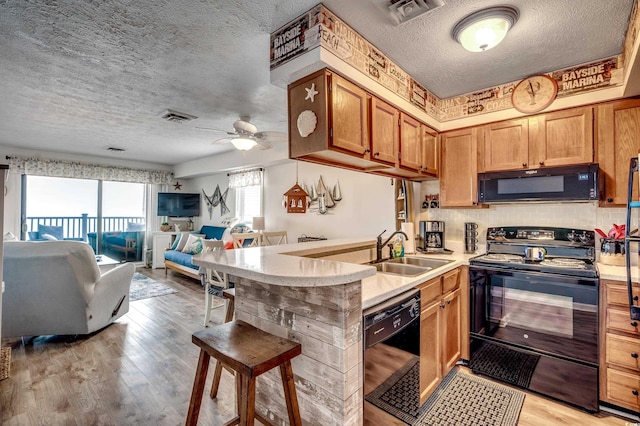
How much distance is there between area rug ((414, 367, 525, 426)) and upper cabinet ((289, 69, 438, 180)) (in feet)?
5.47

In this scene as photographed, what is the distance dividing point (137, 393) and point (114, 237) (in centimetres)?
574

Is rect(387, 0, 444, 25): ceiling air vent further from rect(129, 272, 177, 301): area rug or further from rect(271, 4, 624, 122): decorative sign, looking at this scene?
rect(129, 272, 177, 301): area rug

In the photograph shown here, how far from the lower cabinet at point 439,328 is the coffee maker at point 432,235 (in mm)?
589

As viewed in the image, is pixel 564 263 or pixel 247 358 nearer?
pixel 247 358

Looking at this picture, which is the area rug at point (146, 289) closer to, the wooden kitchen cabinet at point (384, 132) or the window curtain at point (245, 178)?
the window curtain at point (245, 178)

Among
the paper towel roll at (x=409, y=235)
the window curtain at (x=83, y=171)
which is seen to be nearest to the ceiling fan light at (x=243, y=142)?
the paper towel roll at (x=409, y=235)

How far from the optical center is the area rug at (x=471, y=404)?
187cm

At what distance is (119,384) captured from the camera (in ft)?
7.56

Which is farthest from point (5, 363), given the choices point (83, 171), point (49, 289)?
point (83, 171)

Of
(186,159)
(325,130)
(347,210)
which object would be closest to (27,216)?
(186,159)

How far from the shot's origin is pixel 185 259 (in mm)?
5445

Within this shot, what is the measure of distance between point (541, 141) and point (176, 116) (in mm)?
3689

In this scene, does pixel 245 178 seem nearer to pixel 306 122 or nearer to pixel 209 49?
pixel 209 49

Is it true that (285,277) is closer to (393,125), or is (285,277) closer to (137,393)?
(393,125)
